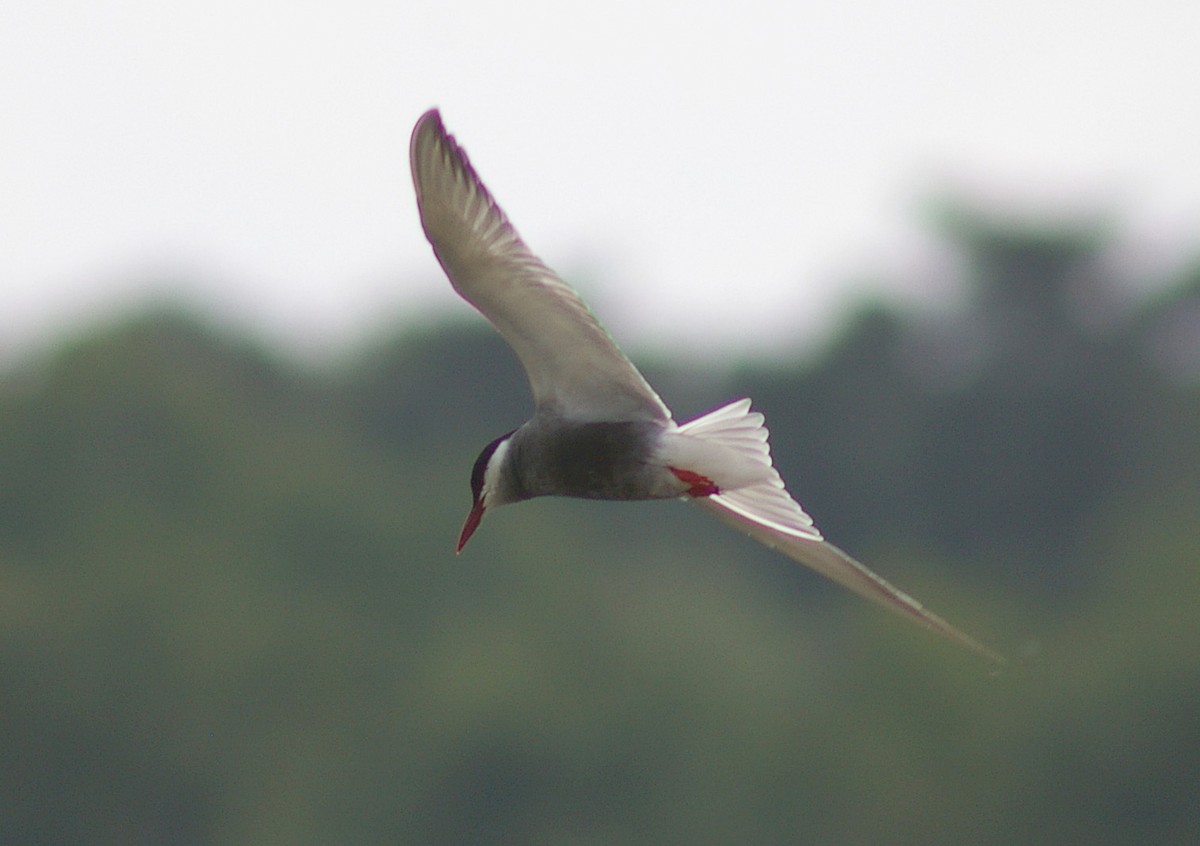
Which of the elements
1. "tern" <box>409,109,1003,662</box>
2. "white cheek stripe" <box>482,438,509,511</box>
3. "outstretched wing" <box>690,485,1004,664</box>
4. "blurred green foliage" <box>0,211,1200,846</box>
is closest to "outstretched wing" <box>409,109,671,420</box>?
"tern" <box>409,109,1003,662</box>

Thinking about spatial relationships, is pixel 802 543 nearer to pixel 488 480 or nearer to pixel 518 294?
pixel 488 480

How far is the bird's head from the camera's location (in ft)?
26.4

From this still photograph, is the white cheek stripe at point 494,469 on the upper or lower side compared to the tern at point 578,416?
lower

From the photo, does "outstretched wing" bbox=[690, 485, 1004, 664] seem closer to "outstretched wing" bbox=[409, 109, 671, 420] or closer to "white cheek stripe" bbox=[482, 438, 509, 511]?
"outstretched wing" bbox=[409, 109, 671, 420]

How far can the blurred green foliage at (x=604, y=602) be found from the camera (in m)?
36.5

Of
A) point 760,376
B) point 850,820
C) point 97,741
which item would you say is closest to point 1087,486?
point 760,376

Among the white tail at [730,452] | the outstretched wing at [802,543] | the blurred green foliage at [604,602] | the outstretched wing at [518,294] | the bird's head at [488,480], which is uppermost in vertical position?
the blurred green foliage at [604,602]

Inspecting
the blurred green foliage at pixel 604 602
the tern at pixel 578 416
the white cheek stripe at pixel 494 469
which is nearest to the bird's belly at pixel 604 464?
the tern at pixel 578 416

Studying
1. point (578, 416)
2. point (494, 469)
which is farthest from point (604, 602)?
point (578, 416)

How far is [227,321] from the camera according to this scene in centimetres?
6494

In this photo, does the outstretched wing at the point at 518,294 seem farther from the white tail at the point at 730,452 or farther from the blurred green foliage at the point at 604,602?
the blurred green foliage at the point at 604,602

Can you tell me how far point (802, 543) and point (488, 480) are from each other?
104 centimetres

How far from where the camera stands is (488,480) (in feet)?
26.6

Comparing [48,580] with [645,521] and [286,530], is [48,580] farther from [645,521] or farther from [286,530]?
[645,521]
